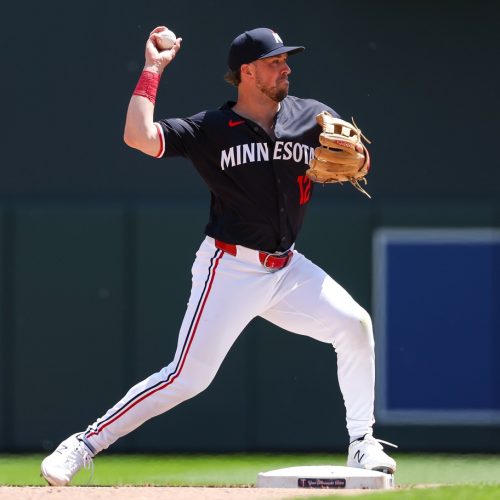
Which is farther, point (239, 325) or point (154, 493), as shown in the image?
point (239, 325)

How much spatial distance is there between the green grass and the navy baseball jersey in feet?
3.63

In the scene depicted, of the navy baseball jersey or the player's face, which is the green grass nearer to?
the navy baseball jersey

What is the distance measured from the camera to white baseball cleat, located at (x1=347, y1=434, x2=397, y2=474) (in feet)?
14.8

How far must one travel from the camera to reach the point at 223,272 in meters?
4.50

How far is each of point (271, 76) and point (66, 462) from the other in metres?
1.43

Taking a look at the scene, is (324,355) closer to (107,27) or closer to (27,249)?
(27,249)

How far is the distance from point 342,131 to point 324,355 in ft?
7.49

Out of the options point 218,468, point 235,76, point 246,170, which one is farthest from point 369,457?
point 218,468

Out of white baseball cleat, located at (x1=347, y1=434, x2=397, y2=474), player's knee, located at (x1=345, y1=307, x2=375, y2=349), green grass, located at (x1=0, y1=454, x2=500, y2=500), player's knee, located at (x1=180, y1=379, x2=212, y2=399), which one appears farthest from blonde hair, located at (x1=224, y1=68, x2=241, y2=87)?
green grass, located at (x1=0, y1=454, x2=500, y2=500)

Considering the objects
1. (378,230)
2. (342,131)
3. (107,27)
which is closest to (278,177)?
(342,131)

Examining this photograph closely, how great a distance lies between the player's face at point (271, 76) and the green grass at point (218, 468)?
1.50 metres

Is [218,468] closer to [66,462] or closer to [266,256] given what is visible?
[66,462]

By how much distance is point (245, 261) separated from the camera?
4.53 metres

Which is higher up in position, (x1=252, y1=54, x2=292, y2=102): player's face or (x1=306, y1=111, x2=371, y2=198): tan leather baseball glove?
(x1=252, y1=54, x2=292, y2=102): player's face
